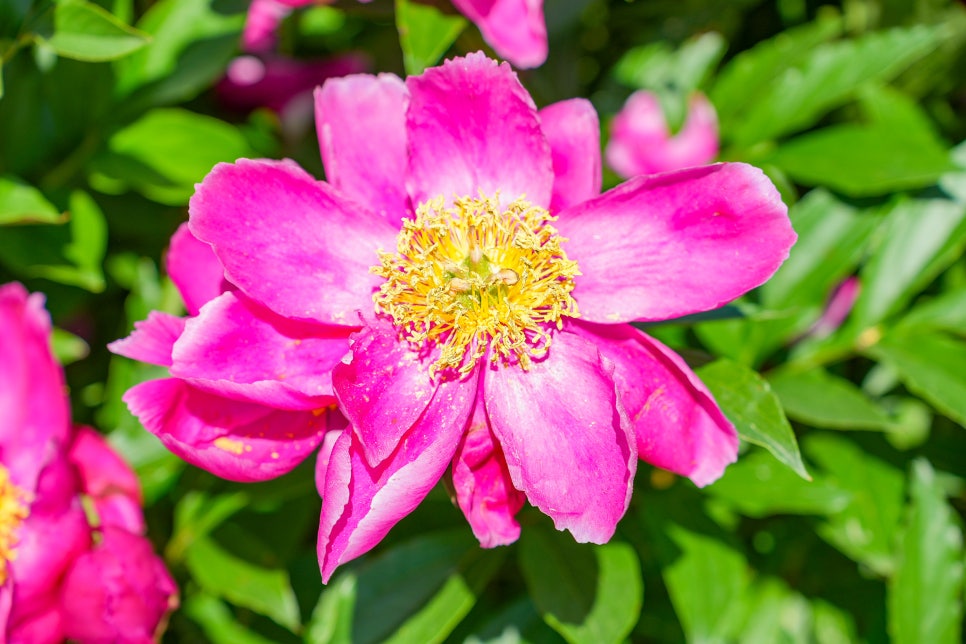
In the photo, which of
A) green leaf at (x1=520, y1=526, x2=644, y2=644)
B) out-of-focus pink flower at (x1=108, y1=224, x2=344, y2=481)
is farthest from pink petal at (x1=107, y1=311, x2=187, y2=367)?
green leaf at (x1=520, y1=526, x2=644, y2=644)

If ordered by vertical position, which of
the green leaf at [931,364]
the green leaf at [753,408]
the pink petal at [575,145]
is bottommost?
the green leaf at [931,364]

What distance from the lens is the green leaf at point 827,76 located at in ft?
4.61

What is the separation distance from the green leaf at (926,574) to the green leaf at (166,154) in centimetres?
103

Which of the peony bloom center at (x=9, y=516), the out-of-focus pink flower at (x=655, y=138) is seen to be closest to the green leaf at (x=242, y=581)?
the peony bloom center at (x=9, y=516)

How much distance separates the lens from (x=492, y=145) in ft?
3.52

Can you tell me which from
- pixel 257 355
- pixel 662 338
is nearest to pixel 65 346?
pixel 257 355

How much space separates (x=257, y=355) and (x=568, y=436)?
1.08 ft

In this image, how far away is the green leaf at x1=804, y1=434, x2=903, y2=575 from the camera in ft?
4.26

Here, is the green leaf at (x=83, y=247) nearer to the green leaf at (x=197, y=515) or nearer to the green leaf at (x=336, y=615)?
the green leaf at (x=197, y=515)

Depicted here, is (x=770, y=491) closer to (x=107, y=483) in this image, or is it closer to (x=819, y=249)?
(x=819, y=249)

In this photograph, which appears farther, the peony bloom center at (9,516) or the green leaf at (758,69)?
the green leaf at (758,69)

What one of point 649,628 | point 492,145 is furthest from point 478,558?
point 492,145

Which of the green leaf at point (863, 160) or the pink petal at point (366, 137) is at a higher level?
the pink petal at point (366, 137)

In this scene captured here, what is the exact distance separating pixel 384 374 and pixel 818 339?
0.71 metres
